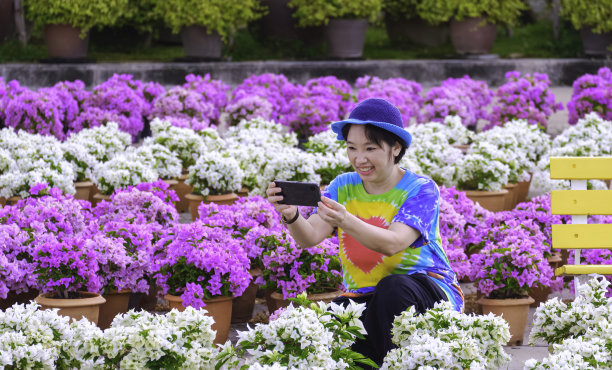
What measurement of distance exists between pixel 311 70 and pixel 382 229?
1186 cm

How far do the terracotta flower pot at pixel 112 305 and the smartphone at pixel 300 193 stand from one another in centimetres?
158

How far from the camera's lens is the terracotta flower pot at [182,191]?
299 inches

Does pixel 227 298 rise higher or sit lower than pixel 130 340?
lower

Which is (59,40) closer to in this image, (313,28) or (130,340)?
(313,28)

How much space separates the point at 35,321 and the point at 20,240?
150cm

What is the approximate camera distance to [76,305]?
449 centimetres

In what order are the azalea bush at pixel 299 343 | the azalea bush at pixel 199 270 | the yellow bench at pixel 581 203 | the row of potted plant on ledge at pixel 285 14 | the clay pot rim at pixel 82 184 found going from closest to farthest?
the azalea bush at pixel 299 343 < the yellow bench at pixel 581 203 < the azalea bush at pixel 199 270 < the clay pot rim at pixel 82 184 < the row of potted plant on ledge at pixel 285 14

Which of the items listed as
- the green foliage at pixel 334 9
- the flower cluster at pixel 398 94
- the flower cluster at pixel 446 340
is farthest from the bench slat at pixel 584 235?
the green foliage at pixel 334 9

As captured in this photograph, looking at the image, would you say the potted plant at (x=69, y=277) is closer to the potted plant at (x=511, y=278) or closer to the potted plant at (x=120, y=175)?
the potted plant at (x=511, y=278)

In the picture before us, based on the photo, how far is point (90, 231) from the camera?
16.9 ft

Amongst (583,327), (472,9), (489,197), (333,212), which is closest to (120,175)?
(489,197)

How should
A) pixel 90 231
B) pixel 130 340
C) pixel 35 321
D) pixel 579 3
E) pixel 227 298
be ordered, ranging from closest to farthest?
pixel 130 340
pixel 35 321
pixel 227 298
pixel 90 231
pixel 579 3

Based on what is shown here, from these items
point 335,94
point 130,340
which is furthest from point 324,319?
point 335,94

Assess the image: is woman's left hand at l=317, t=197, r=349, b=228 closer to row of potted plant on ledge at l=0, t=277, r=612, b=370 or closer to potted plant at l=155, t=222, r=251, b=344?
row of potted plant on ledge at l=0, t=277, r=612, b=370
